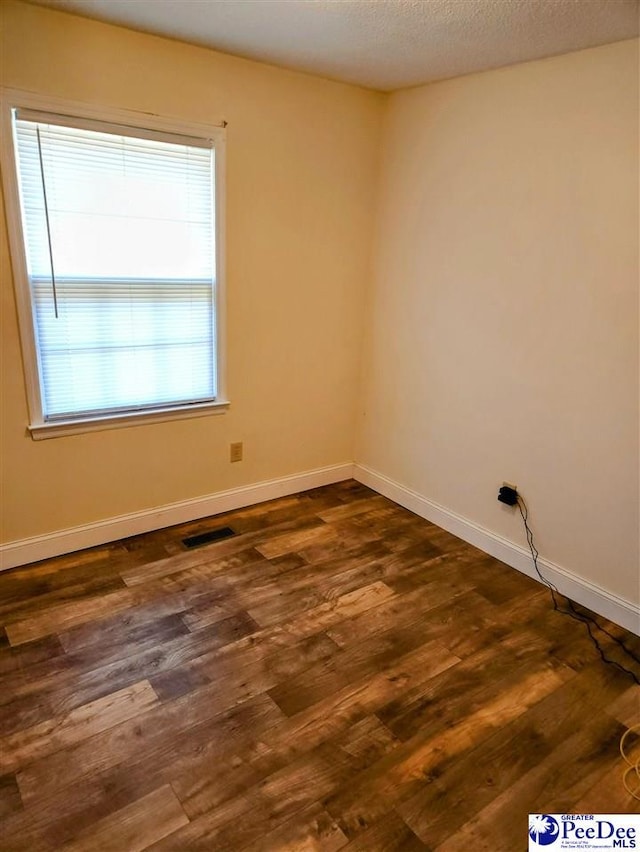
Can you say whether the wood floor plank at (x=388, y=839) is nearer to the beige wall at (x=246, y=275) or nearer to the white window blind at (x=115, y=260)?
the beige wall at (x=246, y=275)

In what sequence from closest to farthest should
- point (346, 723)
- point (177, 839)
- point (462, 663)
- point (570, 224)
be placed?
point (177, 839)
point (346, 723)
point (462, 663)
point (570, 224)

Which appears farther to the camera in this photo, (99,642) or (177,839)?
(99,642)

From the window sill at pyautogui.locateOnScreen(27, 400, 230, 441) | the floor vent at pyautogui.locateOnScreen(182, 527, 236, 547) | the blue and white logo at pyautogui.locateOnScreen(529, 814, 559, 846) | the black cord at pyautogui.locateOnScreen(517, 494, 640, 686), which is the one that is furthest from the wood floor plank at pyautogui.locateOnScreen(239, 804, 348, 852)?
the window sill at pyautogui.locateOnScreen(27, 400, 230, 441)

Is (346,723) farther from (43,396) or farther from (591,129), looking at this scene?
(591,129)

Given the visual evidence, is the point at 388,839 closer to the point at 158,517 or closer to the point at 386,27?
the point at 158,517

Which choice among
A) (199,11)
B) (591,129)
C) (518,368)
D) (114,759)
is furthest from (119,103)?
(114,759)

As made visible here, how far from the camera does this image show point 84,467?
259 centimetres

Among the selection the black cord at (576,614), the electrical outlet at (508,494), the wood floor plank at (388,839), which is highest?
the electrical outlet at (508,494)

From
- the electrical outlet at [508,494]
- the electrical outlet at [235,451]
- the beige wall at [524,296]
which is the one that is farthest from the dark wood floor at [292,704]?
the electrical outlet at [235,451]

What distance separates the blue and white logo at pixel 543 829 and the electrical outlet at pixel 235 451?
7.11 feet

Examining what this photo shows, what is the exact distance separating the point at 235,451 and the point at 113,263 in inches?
48.0

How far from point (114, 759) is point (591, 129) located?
2.87 metres

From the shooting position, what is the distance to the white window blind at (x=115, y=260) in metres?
2.20

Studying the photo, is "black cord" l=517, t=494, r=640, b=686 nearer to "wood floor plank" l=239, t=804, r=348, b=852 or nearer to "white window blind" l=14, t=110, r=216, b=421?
"wood floor plank" l=239, t=804, r=348, b=852
